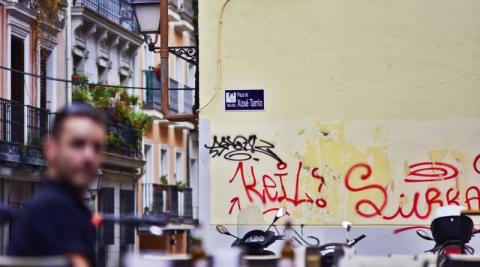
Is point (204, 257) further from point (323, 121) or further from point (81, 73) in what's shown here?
point (81, 73)

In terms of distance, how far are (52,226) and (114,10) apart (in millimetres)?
38038

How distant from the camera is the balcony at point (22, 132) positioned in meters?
31.1

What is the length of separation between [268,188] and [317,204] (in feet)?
2.03

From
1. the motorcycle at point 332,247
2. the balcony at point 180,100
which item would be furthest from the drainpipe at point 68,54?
the motorcycle at point 332,247

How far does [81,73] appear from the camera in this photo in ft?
127

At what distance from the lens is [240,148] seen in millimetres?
17031

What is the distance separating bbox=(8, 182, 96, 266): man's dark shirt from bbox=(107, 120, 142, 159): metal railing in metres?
33.5

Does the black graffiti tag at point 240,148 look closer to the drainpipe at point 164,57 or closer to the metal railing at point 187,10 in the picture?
the drainpipe at point 164,57

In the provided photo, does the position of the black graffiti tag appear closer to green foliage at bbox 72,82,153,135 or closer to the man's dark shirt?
the man's dark shirt

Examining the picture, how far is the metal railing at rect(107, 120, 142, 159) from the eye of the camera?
3966 cm

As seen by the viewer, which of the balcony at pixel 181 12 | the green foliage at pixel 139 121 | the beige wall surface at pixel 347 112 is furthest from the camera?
the balcony at pixel 181 12

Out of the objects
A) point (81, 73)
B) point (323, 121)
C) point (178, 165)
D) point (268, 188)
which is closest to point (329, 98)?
point (323, 121)

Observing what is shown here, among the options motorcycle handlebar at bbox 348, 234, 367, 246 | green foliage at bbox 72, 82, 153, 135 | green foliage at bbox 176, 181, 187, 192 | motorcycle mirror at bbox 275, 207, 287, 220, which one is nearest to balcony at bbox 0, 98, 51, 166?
green foliage at bbox 72, 82, 153, 135

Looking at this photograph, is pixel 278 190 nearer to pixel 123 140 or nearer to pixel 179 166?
pixel 123 140
